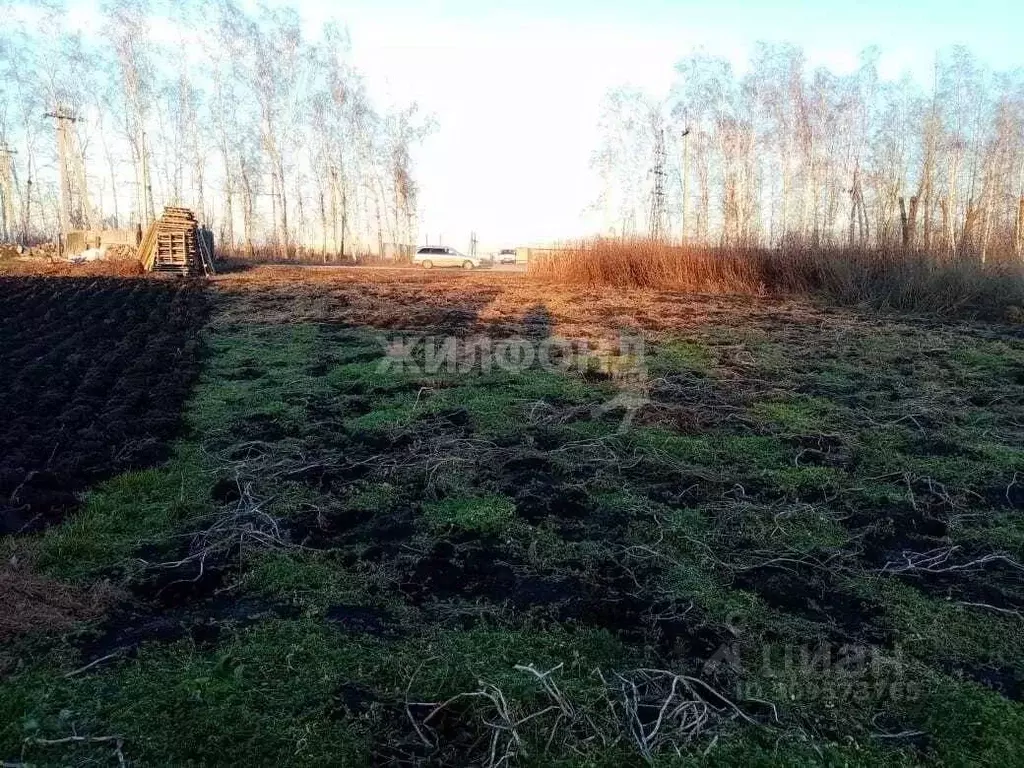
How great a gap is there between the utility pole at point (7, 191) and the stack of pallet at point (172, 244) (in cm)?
2498

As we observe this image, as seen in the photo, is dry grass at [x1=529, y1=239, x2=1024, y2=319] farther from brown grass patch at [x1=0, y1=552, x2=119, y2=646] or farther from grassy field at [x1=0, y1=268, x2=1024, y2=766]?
brown grass patch at [x1=0, y1=552, x2=119, y2=646]

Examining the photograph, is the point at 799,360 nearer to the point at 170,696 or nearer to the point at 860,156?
the point at 170,696

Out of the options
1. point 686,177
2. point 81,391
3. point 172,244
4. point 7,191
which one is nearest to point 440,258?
point 686,177

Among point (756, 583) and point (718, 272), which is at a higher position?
point (718, 272)

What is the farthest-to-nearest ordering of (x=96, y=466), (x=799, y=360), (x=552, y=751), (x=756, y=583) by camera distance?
(x=799, y=360)
(x=96, y=466)
(x=756, y=583)
(x=552, y=751)

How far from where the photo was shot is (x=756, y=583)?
9.69 feet

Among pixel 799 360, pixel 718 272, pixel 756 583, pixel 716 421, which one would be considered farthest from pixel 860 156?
pixel 756 583

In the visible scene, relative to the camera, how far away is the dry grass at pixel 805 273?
11195 millimetres

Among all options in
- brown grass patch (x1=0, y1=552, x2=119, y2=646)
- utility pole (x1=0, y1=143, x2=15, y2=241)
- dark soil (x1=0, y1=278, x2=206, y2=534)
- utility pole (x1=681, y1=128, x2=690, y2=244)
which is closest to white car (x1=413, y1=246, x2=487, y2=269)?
utility pole (x1=681, y1=128, x2=690, y2=244)

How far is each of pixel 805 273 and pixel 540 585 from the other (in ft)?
40.3

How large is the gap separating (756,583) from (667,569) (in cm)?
38

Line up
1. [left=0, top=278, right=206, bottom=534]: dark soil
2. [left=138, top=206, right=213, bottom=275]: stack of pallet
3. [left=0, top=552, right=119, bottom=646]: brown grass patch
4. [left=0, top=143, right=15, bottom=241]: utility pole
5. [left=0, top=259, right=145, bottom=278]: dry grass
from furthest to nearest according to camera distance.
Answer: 1. [left=0, top=143, right=15, bottom=241]: utility pole
2. [left=138, top=206, right=213, bottom=275]: stack of pallet
3. [left=0, top=259, right=145, bottom=278]: dry grass
4. [left=0, top=278, right=206, bottom=534]: dark soil
5. [left=0, top=552, right=119, bottom=646]: brown grass patch

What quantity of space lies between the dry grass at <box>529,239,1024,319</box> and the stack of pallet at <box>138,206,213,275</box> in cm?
914

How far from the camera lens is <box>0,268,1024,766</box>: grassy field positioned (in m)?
2.07
